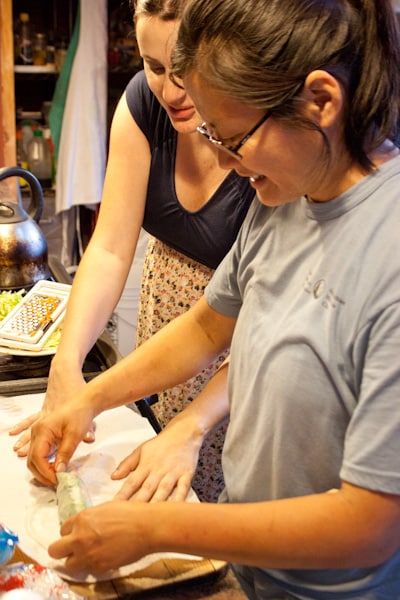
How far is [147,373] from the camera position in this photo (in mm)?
1181

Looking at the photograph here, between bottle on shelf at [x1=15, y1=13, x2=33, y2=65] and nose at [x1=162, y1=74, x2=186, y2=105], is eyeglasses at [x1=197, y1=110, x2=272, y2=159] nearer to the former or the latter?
nose at [x1=162, y1=74, x2=186, y2=105]

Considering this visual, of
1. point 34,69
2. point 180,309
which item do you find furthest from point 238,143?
point 34,69

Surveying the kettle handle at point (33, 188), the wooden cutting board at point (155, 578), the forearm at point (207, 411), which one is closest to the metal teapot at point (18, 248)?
the kettle handle at point (33, 188)

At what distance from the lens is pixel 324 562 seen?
0.78m

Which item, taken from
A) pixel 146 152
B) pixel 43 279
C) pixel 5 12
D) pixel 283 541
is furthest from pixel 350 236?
pixel 5 12

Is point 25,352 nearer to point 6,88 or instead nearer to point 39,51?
point 6,88

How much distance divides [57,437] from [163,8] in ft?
2.38

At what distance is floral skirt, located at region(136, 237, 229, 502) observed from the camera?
154 cm

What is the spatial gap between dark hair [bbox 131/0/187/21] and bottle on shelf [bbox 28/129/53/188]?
2.28 metres

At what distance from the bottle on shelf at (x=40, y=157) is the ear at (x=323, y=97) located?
9.15 feet

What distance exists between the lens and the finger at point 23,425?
126cm

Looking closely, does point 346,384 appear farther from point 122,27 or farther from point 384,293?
point 122,27

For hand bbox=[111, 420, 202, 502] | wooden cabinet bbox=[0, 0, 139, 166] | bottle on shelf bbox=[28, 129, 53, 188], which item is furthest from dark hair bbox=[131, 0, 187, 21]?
bottle on shelf bbox=[28, 129, 53, 188]

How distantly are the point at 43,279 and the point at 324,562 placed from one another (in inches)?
49.4
